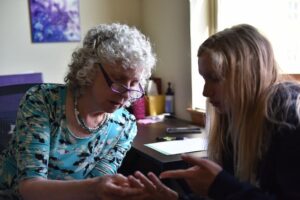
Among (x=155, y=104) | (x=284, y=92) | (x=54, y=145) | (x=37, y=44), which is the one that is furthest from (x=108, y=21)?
(x=284, y=92)

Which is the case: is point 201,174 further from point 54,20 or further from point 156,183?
point 54,20

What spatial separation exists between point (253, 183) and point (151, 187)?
1.11ft

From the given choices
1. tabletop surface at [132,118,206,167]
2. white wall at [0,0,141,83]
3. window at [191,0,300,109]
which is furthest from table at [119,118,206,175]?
white wall at [0,0,141,83]

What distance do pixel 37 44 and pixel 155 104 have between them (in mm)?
1009

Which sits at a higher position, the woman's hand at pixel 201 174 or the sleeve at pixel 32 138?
the sleeve at pixel 32 138

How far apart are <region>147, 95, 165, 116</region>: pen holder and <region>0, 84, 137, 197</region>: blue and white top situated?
124 centimetres

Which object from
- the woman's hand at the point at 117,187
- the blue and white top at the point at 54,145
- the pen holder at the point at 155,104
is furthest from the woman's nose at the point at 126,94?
the pen holder at the point at 155,104

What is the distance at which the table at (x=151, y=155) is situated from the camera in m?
1.76

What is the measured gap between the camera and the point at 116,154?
60.3 inches

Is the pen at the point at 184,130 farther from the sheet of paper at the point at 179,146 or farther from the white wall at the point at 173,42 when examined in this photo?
the white wall at the point at 173,42

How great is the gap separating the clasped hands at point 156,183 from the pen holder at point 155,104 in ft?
5.02

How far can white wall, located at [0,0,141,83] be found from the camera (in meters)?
2.79

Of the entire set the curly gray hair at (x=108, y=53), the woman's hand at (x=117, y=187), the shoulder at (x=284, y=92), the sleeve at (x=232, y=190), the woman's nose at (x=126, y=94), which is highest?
the curly gray hair at (x=108, y=53)

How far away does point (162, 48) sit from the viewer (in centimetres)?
292
